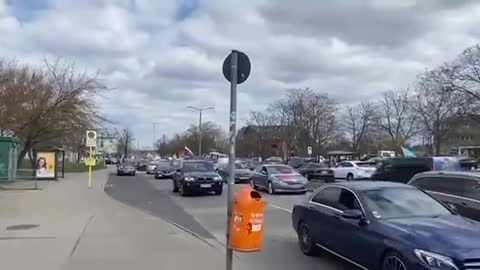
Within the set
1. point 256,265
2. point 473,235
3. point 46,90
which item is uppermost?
Result: point 46,90

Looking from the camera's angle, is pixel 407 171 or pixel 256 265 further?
pixel 407 171

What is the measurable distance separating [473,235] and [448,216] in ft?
3.54

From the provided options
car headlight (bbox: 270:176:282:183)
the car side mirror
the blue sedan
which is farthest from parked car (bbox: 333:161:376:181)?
the car side mirror

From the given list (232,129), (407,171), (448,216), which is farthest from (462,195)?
(407,171)

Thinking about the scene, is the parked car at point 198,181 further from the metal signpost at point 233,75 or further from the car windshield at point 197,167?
the metal signpost at point 233,75

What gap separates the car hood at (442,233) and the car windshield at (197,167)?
1929 cm

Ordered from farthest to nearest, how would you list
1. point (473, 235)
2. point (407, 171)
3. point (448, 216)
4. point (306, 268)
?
1. point (407, 171)
2. point (306, 268)
3. point (448, 216)
4. point (473, 235)

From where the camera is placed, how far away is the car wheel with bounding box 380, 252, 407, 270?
6.77 m

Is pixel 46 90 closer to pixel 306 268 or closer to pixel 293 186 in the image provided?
pixel 293 186

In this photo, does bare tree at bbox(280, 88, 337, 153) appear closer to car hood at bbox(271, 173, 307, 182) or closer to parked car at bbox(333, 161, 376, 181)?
parked car at bbox(333, 161, 376, 181)

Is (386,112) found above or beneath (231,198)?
above

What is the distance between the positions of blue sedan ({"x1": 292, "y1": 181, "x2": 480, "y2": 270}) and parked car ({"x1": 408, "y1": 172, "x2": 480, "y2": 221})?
211cm

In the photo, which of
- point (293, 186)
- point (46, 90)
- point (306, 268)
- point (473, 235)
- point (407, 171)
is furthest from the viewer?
point (46, 90)

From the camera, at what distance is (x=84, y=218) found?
15.1 metres
